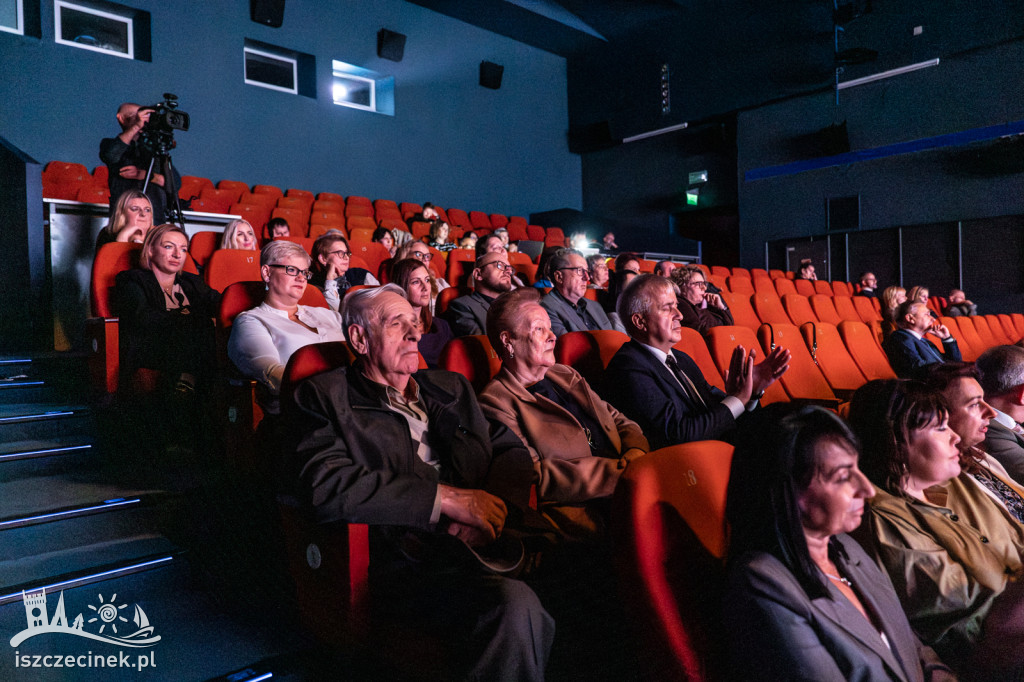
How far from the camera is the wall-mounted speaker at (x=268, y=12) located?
22.7 feet

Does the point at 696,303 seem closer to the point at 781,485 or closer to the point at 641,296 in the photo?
the point at 641,296

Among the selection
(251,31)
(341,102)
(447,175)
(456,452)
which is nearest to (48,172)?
(251,31)

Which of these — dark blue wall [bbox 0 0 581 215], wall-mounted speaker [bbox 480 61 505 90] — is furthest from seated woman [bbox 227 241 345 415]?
wall-mounted speaker [bbox 480 61 505 90]

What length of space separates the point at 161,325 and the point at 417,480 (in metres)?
1.52

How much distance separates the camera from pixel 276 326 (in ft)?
6.46

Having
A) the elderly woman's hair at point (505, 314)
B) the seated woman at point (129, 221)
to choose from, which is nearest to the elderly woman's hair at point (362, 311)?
the elderly woman's hair at point (505, 314)

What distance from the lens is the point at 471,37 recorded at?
8945 mm

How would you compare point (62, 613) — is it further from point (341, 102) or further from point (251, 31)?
point (341, 102)

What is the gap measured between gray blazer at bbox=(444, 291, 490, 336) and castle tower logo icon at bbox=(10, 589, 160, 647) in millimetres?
1530

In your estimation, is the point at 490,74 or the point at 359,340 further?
the point at 490,74

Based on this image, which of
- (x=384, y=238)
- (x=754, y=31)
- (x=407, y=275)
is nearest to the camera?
(x=407, y=275)

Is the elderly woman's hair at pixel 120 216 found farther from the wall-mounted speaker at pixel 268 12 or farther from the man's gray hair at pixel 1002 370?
the wall-mounted speaker at pixel 268 12

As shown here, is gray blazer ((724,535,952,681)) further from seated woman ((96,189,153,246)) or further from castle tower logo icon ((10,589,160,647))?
seated woman ((96,189,153,246))

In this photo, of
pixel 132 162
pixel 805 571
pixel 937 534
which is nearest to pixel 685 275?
pixel 937 534
